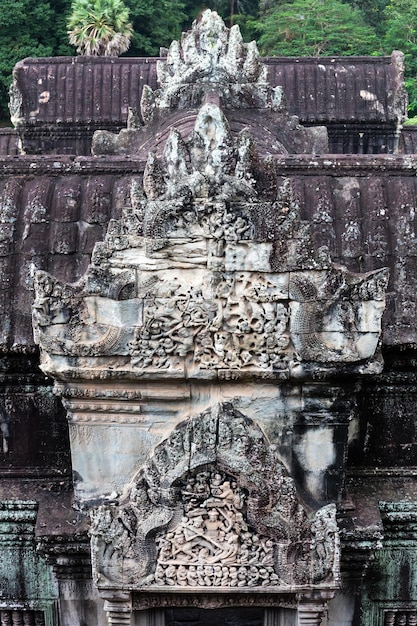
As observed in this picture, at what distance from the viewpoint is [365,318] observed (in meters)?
4.41

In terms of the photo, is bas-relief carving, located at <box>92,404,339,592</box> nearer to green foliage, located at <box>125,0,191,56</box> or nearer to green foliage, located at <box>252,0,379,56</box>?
green foliage, located at <box>252,0,379,56</box>

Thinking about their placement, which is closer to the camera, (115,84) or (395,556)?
(395,556)

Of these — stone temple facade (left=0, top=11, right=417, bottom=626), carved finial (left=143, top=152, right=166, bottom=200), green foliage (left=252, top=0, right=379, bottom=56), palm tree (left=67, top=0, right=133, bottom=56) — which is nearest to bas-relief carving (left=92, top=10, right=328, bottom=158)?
stone temple facade (left=0, top=11, right=417, bottom=626)

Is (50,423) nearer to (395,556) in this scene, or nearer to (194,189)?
(194,189)

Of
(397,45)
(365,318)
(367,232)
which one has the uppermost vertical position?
(397,45)

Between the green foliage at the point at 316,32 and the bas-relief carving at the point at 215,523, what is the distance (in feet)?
92.7

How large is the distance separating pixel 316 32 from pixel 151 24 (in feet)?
19.4

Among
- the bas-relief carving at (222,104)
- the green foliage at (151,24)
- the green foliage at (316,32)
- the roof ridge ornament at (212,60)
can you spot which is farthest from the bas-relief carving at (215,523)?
the green foliage at (151,24)

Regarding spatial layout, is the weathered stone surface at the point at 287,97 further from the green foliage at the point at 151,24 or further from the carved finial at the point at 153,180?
the green foliage at the point at 151,24

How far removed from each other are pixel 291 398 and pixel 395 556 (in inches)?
55.8

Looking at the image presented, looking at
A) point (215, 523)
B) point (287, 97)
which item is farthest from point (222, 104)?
point (287, 97)

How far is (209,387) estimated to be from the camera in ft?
15.1

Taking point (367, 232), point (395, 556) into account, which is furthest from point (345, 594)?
point (367, 232)

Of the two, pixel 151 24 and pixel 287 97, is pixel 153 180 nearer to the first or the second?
pixel 287 97
